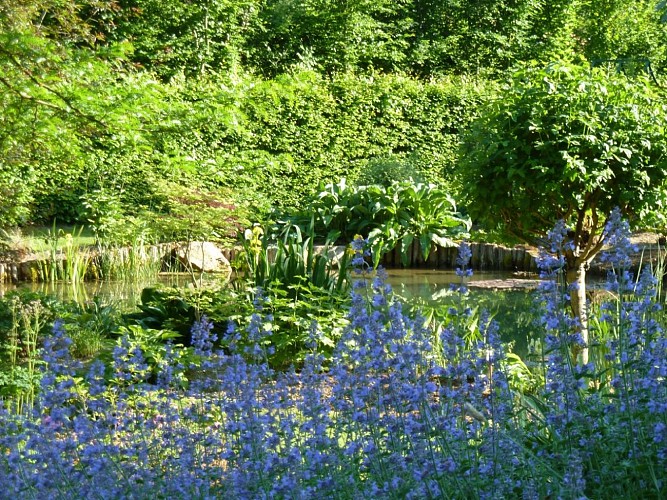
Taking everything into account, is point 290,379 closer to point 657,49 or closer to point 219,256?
point 219,256

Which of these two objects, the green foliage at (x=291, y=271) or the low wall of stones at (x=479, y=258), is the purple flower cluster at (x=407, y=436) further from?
the low wall of stones at (x=479, y=258)

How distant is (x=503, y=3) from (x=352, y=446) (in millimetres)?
22233

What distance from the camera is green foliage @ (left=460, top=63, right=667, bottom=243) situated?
552 centimetres

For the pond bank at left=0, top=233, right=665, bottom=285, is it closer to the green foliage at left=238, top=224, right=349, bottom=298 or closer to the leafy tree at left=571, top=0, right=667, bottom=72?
the green foliage at left=238, top=224, right=349, bottom=298

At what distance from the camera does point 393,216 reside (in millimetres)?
13484

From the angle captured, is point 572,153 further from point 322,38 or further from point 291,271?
point 322,38

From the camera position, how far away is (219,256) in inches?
490

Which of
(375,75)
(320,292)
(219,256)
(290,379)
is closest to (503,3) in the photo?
(375,75)

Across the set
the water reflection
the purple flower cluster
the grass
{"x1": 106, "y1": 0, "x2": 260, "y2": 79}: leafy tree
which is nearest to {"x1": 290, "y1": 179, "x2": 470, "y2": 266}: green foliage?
the water reflection

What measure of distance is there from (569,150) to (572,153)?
0.10 meters

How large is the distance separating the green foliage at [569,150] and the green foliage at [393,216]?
23.1ft

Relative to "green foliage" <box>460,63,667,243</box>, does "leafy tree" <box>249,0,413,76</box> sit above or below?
above

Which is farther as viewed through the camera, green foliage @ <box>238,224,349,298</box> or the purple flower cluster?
green foliage @ <box>238,224,349,298</box>

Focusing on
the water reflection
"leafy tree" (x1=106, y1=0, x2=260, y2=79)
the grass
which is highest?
"leafy tree" (x1=106, y1=0, x2=260, y2=79)
